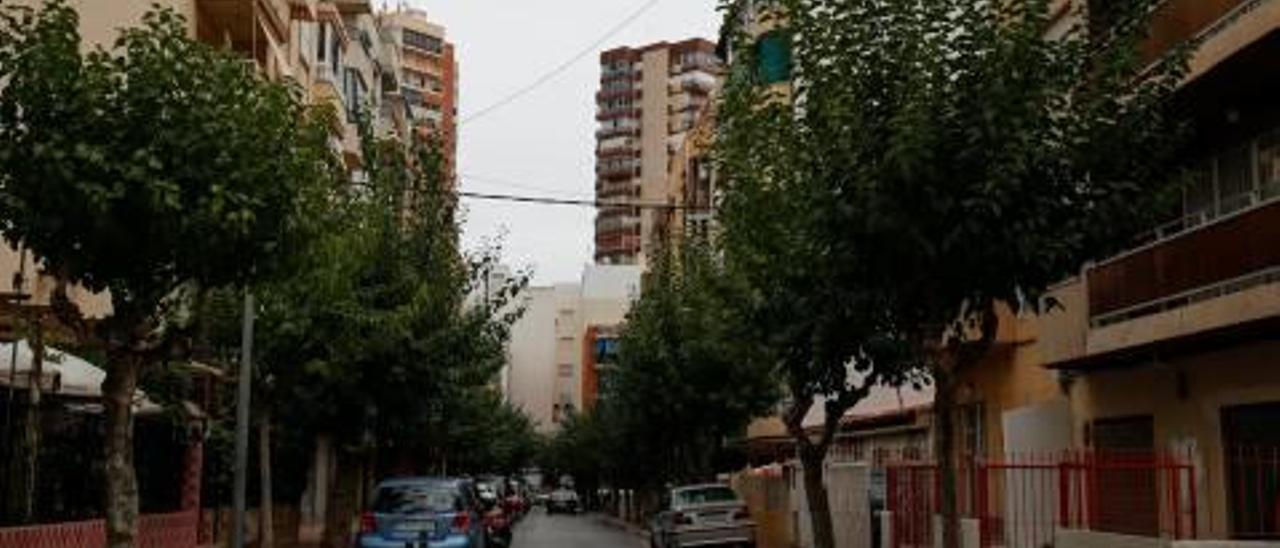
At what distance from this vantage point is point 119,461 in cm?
1316

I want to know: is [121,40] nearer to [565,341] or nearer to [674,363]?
[674,363]

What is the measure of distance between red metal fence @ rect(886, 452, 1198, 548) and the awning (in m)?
10.6

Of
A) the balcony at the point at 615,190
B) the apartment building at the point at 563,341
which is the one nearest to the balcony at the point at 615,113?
the balcony at the point at 615,190

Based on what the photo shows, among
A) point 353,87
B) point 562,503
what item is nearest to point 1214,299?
point 353,87

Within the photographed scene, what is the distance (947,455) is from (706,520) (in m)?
22.2

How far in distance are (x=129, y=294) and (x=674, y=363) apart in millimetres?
29477

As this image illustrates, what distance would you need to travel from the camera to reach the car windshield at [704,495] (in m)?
37.1

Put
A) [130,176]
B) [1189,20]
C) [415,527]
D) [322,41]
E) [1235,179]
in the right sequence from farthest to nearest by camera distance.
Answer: [322,41], [415,527], [1235,179], [1189,20], [130,176]

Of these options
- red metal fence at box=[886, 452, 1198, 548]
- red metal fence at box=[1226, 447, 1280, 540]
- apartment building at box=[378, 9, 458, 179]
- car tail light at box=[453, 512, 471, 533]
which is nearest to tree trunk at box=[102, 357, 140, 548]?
red metal fence at box=[886, 452, 1198, 548]

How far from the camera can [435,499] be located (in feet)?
85.8

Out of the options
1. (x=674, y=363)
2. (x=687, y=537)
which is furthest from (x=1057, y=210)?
(x=674, y=363)

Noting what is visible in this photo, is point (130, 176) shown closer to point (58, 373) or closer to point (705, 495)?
point (58, 373)

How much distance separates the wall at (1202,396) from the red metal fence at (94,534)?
39.8 feet

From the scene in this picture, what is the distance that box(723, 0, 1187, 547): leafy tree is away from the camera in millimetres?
13695
